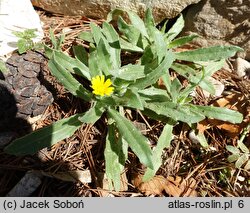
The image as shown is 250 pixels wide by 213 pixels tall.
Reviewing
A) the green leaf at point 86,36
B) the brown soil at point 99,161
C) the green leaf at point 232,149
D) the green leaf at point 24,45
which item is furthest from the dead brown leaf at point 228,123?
the green leaf at point 24,45

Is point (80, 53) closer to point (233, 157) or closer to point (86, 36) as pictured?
point (86, 36)

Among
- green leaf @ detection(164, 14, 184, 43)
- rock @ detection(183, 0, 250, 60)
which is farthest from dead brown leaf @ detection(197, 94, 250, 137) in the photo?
green leaf @ detection(164, 14, 184, 43)

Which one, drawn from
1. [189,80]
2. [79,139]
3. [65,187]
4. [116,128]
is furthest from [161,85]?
[65,187]

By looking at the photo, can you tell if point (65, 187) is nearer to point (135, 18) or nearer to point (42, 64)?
point (42, 64)

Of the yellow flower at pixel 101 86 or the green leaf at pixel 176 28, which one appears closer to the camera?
the yellow flower at pixel 101 86

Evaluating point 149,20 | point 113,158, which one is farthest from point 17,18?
point 113,158

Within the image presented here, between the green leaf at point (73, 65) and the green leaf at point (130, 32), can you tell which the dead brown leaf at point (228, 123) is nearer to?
the green leaf at point (130, 32)

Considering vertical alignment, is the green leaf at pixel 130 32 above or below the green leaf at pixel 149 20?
below
